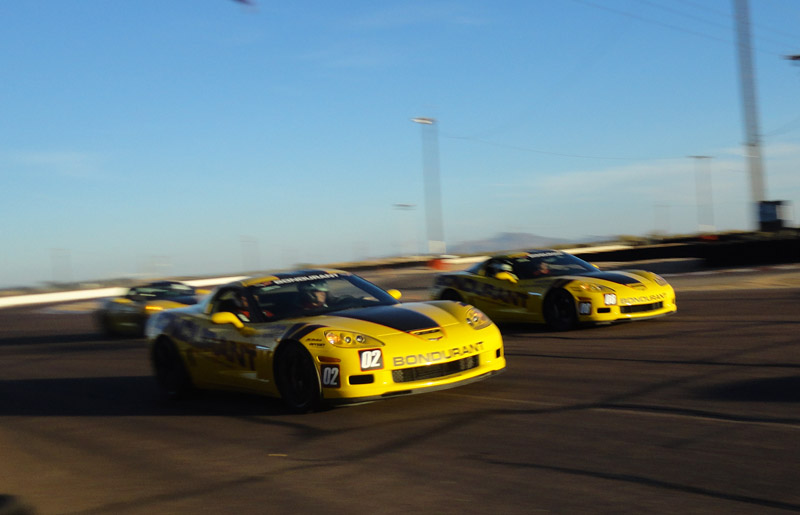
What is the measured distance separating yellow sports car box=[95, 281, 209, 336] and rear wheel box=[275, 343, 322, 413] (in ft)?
28.8

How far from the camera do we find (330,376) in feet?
22.8

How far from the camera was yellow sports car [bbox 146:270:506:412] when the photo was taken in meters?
6.93

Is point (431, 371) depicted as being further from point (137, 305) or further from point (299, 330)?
point (137, 305)

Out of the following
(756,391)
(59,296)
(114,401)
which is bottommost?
(114,401)

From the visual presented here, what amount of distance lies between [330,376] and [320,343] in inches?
11.4

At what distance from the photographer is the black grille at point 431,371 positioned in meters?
6.93

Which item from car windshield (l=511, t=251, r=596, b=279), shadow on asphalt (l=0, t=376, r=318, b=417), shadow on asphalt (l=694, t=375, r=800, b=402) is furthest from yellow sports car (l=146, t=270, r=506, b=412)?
car windshield (l=511, t=251, r=596, b=279)

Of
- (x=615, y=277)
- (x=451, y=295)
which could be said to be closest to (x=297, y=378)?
(x=615, y=277)

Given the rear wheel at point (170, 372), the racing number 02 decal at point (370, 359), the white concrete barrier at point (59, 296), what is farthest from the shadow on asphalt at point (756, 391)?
the white concrete barrier at point (59, 296)

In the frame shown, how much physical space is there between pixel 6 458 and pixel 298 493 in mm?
2912

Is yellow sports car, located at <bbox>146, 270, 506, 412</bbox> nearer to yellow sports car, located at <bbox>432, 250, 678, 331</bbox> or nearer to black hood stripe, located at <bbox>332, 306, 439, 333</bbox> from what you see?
black hood stripe, located at <bbox>332, 306, 439, 333</bbox>

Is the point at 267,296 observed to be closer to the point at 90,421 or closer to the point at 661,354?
the point at 90,421

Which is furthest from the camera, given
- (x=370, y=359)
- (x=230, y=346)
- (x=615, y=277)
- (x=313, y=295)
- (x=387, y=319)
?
(x=615, y=277)

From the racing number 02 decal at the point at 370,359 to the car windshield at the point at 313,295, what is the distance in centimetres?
109
